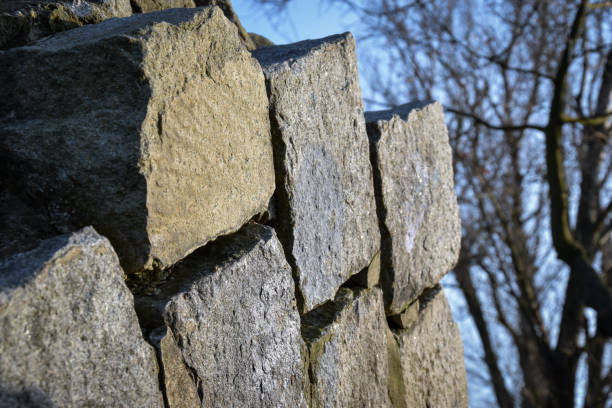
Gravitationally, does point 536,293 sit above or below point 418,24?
below

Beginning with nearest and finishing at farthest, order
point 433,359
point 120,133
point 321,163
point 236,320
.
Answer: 1. point 120,133
2. point 236,320
3. point 321,163
4. point 433,359

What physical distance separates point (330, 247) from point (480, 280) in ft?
20.1

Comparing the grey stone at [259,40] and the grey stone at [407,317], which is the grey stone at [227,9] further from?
the grey stone at [407,317]

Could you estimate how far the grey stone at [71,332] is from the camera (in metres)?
0.72

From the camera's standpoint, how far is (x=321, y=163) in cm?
147

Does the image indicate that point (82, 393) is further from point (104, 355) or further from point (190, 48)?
point (190, 48)

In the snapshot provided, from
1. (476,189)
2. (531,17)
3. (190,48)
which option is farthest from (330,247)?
(476,189)

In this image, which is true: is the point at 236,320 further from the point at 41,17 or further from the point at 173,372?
the point at 41,17

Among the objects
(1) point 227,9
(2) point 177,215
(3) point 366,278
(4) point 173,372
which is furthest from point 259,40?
(4) point 173,372

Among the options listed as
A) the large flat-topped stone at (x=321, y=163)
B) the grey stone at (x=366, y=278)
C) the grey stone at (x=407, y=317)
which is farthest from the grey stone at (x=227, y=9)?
the grey stone at (x=407, y=317)

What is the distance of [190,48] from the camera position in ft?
3.45

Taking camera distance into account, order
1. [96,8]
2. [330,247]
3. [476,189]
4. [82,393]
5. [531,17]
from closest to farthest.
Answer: [82,393] → [96,8] → [330,247] → [531,17] → [476,189]

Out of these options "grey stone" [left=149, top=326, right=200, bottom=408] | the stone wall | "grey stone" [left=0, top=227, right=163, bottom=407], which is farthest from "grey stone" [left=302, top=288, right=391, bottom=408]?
"grey stone" [left=0, top=227, right=163, bottom=407]

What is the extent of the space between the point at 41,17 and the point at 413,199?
49.9 inches
